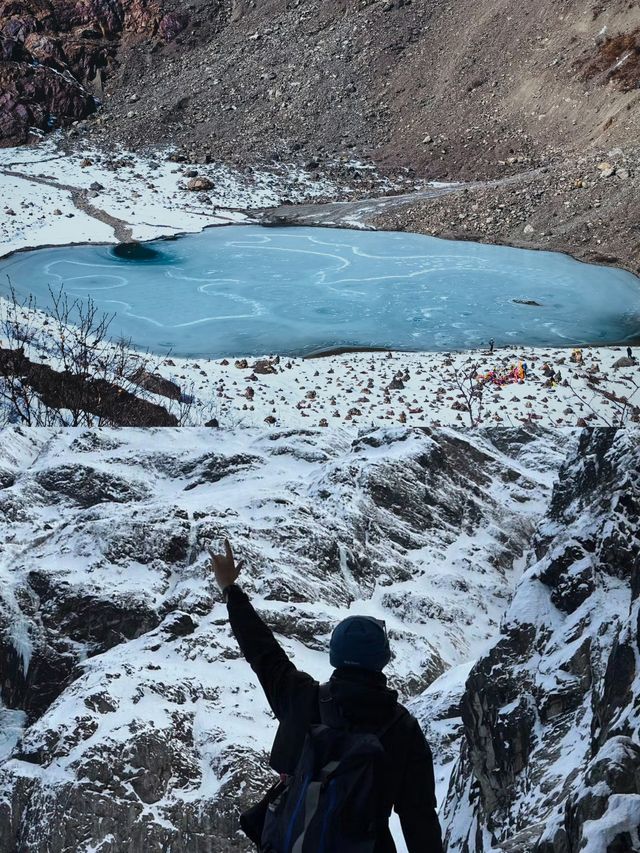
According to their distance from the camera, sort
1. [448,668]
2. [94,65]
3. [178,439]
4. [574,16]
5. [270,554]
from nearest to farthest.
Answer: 1. [448,668]
2. [270,554]
3. [178,439]
4. [574,16]
5. [94,65]

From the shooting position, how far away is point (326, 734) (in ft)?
9.22

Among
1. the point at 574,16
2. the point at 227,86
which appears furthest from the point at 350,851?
the point at 227,86

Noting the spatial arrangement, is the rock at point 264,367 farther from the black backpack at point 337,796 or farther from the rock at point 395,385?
the black backpack at point 337,796

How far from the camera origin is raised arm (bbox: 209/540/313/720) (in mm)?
3070

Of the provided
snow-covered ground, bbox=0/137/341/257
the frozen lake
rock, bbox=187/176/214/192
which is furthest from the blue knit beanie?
rock, bbox=187/176/214/192

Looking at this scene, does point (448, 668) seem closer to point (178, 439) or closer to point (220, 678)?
point (220, 678)

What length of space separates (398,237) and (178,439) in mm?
23088

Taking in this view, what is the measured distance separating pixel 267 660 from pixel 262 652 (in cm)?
4

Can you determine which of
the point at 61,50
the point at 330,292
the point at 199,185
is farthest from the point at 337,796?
the point at 61,50

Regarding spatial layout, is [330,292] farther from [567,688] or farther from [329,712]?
[329,712]

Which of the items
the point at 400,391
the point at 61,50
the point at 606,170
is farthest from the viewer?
the point at 61,50

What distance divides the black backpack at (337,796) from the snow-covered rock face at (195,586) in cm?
517

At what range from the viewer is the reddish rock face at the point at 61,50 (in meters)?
57.2

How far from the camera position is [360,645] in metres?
2.85
